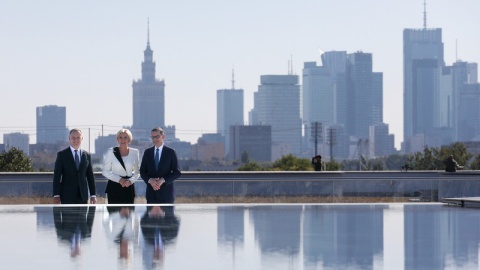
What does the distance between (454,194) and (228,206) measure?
10.4 m

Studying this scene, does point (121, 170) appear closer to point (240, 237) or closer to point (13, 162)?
point (240, 237)

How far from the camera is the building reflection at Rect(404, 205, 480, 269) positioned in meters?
6.25

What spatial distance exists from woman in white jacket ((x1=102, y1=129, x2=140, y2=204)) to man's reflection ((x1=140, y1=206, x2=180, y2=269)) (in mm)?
1419

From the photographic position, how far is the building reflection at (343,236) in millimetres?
6285

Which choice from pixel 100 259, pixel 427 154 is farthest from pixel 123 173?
pixel 427 154

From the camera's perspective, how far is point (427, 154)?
293 ft

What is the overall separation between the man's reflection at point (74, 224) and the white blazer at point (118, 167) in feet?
4.19

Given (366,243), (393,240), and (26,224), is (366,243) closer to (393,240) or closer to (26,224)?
(393,240)

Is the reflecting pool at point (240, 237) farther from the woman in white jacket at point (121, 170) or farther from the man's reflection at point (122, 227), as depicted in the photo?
the woman in white jacket at point (121, 170)

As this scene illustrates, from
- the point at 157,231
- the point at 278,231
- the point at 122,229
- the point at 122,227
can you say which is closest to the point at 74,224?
the point at 122,227

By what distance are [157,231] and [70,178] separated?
4.11 m

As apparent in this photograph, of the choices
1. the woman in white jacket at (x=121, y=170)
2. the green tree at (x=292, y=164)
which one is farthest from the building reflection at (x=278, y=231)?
the green tree at (x=292, y=164)

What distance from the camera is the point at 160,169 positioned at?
12.0 m

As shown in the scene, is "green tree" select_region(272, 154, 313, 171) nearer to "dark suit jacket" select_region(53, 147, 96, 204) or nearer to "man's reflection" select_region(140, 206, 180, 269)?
"dark suit jacket" select_region(53, 147, 96, 204)
